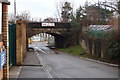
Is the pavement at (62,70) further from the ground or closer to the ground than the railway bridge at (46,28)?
closer to the ground

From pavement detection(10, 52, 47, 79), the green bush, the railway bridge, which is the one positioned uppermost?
the railway bridge

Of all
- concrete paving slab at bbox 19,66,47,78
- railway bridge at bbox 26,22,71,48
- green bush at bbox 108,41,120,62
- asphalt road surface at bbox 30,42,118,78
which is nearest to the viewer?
concrete paving slab at bbox 19,66,47,78

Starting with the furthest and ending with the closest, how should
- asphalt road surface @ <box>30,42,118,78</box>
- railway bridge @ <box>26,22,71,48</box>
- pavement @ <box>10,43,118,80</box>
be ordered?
railway bridge @ <box>26,22,71,48</box> → asphalt road surface @ <box>30,42,118,78</box> → pavement @ <box>10,43,118,80</box>

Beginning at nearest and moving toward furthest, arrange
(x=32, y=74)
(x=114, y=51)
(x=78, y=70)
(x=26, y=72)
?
(x=32, y=74), (x=26, y=72), (x=78, y=70), (x=114, y=51)

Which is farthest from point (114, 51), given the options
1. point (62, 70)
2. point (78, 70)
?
point (62, 70)

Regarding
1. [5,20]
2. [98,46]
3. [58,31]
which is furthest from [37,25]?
[5,20]

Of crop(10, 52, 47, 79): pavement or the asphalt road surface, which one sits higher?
crop(10, 52, 47, 79): pavement

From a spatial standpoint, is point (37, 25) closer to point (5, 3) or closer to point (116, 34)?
point (116, 34)

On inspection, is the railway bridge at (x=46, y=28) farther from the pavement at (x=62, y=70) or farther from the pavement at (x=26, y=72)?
the pavement at (x=26, y=72)

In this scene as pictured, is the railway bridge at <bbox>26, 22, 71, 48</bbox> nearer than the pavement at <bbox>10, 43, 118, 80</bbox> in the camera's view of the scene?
No

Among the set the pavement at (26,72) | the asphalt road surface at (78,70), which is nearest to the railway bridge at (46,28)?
the asphalt road surface at (78,70)

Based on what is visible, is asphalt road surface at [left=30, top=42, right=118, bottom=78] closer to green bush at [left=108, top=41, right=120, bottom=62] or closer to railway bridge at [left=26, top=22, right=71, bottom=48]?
green bush at [left=108, top=41, right=120, bottom=62]

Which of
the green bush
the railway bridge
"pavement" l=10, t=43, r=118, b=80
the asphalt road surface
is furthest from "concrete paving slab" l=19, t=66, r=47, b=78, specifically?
the railway bridge

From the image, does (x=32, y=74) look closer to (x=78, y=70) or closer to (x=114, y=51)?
(x=78, y=70)
